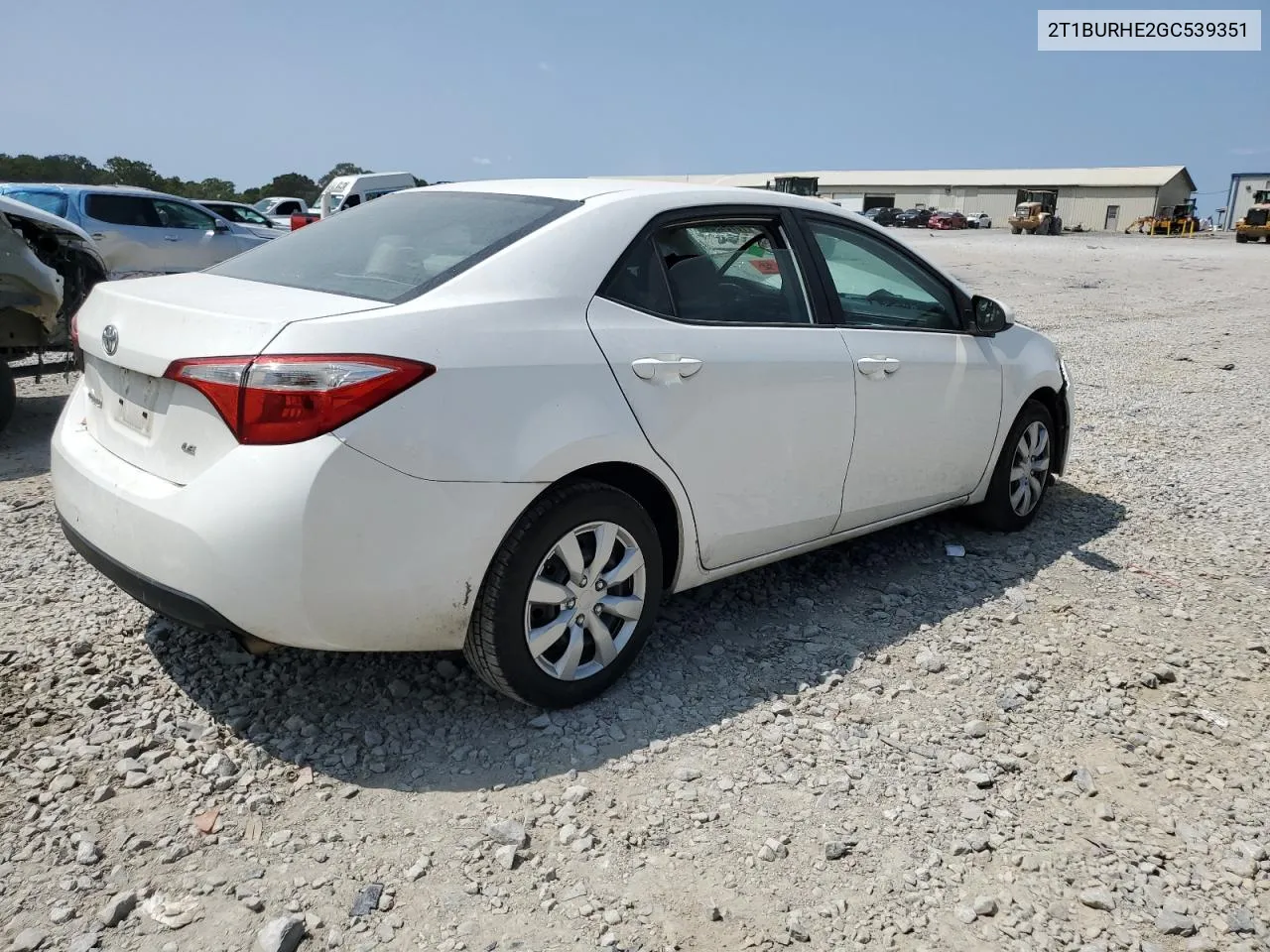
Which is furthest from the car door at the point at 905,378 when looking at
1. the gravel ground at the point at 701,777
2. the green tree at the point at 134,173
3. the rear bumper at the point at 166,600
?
the green tree at the point at 134,173

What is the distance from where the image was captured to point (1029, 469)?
5.23 metres

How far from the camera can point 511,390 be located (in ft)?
9.51

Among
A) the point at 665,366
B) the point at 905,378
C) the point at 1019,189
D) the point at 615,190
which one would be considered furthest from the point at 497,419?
the point at 1019,189

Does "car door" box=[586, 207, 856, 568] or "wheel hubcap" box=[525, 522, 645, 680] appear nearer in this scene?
"wheel hubcap" box=[525, 522, 645, 680]

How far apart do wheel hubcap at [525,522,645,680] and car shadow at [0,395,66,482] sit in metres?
4.13

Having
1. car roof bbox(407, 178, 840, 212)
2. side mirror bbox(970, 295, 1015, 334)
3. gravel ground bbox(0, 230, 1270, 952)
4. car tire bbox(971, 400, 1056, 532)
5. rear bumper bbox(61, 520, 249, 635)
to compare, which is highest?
car roof bbox(407, 178, 840, 212)

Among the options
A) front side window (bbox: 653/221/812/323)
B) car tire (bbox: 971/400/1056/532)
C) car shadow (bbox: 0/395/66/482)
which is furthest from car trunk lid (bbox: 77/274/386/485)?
car tire (bbox: 971/400/1056/532)

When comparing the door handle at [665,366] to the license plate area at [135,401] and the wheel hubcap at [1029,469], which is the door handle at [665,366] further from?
the wheel hubcap at [1029,469]

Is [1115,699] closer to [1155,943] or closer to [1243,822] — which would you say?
[1243,822]

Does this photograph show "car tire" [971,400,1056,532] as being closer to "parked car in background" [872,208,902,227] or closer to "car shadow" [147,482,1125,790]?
"car shadow" [147,482,1125,790]

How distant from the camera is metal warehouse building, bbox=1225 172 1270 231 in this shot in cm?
7500

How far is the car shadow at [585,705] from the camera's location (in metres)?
3.07

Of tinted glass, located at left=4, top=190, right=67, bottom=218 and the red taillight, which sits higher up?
tinted glass, located at left=4, top=190, right=67, bottom=218

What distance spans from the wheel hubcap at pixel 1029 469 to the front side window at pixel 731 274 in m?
1.85
